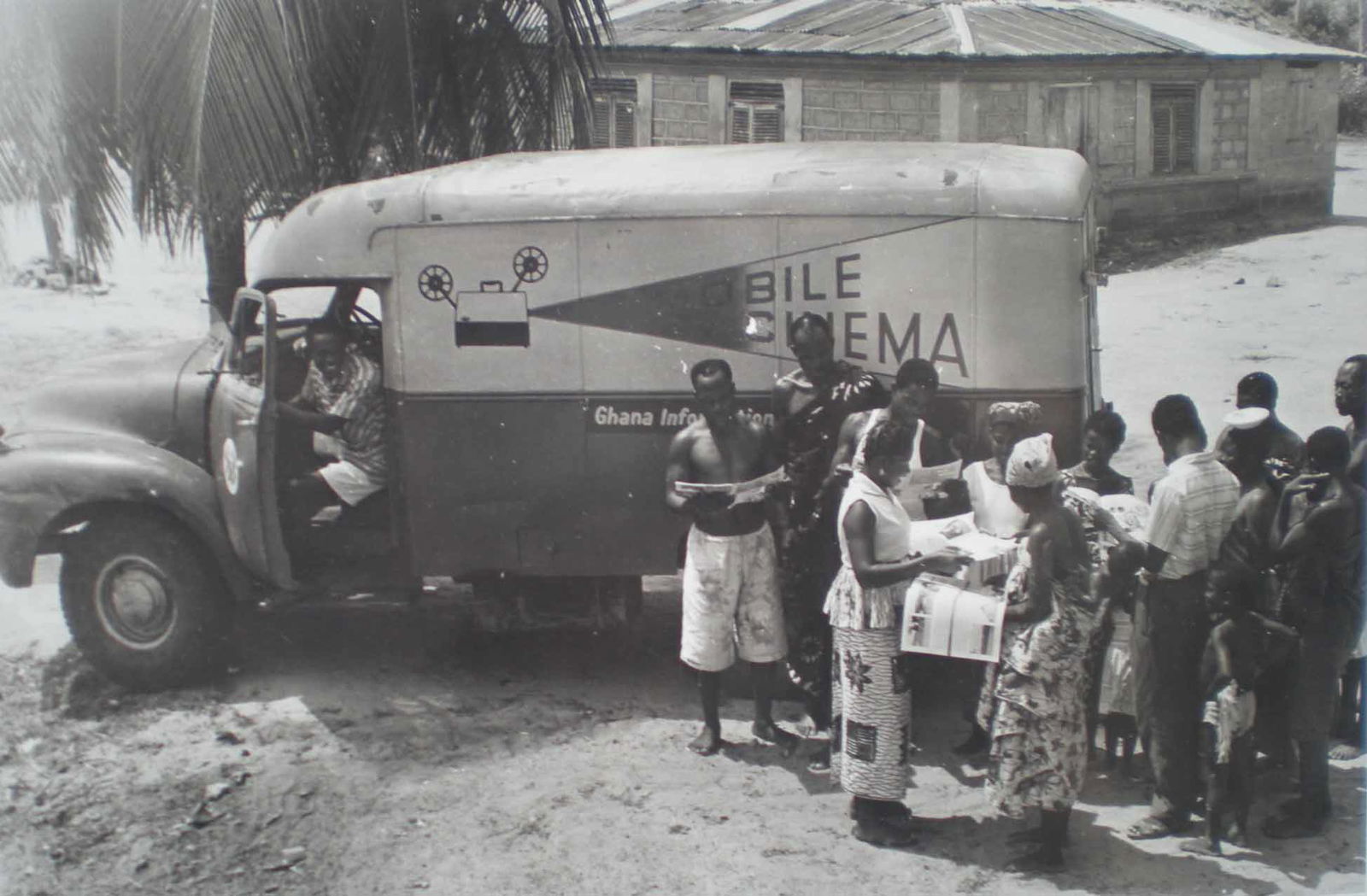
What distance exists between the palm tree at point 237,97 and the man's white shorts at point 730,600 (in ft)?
12.0

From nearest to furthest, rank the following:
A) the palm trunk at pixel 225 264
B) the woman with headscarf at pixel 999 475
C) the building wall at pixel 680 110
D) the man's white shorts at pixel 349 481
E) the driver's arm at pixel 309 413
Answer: the woman with headscarf at pixel 999 475 < the driver's arm at pixel 309 413 < the man's white shorts at pixel 349 481 < the palm trunk at pixel 225 264 < the building wall at pixel 680 110

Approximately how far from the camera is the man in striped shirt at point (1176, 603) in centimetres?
493

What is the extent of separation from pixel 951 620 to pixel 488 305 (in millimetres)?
2705

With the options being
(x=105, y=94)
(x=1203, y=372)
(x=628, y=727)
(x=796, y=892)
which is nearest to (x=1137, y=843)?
(x=796, y=892)

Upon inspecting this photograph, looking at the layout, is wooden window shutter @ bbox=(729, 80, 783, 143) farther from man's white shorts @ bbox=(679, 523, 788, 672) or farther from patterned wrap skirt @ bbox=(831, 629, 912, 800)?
patterned wrap skirt @ bbox=(831, 629, 912, 800)

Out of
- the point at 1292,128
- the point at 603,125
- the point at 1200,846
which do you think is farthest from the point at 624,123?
the point at 1200,846

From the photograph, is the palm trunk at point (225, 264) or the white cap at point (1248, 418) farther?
the palm trunk at point (225, 264)

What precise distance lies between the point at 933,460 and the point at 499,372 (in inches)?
79.4

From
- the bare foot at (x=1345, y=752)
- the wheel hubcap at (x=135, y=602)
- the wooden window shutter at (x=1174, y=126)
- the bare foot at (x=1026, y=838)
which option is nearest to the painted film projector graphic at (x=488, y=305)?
the wheel hubcap at (x=135, y=602)

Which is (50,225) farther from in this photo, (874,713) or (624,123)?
(624,123)

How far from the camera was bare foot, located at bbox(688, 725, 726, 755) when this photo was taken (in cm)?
600

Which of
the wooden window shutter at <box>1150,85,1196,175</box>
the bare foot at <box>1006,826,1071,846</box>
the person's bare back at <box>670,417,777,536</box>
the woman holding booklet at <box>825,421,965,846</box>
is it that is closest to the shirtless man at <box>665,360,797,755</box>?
the person's bare back at <box>670,417,777,536</box>

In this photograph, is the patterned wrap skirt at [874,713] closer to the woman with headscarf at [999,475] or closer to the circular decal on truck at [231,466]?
the woman with headscarf at [999,475]

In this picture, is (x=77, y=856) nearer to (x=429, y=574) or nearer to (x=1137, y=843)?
(x=429, y=574)
